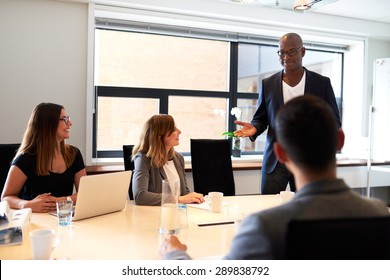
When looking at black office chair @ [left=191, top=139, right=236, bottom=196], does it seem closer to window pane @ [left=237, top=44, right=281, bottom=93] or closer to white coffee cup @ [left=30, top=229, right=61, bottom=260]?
window pane @ [left=237, top=44, right=281, bottom=93]

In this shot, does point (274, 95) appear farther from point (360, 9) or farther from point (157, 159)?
point (360, 9)

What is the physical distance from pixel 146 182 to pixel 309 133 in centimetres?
140

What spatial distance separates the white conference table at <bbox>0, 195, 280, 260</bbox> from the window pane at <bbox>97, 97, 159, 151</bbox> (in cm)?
211

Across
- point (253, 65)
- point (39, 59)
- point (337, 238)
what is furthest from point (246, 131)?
point (253, 65)

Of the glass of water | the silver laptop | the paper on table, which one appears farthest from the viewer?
the paper on table

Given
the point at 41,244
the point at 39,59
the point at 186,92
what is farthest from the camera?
the point at 186,92

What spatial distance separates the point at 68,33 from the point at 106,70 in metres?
0.55

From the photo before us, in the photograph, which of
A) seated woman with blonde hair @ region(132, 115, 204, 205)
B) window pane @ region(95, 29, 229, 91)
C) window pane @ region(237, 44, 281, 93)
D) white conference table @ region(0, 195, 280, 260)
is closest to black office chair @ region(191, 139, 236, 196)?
seated woman with blonde hair @ region(132, 115, 204, 205)

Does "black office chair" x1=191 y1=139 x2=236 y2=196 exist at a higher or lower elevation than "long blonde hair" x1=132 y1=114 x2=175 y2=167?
lower

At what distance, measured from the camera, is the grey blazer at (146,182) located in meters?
Answer: 1.92

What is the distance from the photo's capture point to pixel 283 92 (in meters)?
2.38

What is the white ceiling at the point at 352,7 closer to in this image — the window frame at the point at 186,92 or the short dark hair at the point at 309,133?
the window frame at the point at 186,92

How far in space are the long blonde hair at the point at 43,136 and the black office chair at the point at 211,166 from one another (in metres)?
1.05

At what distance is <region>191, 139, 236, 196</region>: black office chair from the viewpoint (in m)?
2.81
